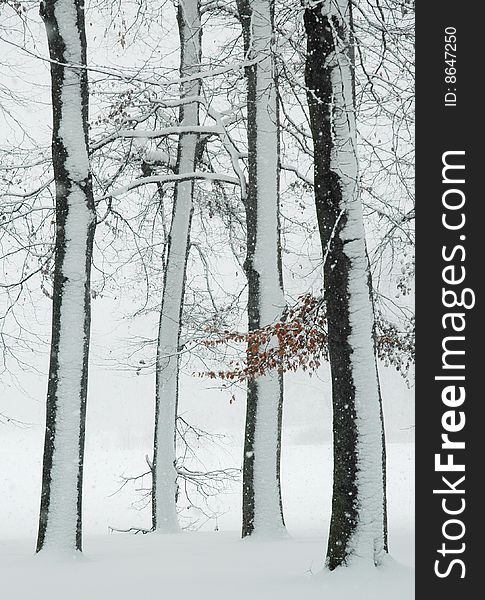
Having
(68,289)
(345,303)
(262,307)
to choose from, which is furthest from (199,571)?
(262,307)

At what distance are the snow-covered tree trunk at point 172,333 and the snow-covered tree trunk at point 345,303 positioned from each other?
639 cm

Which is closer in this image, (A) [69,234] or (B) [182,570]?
(B) [182,570]

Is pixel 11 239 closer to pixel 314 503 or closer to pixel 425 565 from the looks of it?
pixel 425 565

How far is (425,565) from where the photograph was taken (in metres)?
6.26

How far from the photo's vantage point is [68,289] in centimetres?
926

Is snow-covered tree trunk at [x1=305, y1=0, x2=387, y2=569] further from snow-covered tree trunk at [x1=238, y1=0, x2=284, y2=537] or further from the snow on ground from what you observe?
snow-covered tree trunk at [x1=238, y1=0, x2=284, y2=537]

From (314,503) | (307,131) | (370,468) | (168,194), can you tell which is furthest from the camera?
(314,503)

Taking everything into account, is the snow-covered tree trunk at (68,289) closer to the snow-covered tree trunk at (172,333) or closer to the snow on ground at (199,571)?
the snow on ground at (199,571)

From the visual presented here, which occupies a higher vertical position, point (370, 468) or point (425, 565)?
point (370, 468)

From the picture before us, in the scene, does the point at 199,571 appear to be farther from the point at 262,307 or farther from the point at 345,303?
the point at 262,307

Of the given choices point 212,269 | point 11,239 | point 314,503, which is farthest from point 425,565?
point 314,503

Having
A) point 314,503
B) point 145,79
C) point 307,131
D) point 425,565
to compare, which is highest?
point 307,131

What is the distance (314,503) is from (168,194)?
38.4 feet

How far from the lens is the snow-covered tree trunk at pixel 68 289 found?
9.05 meters
